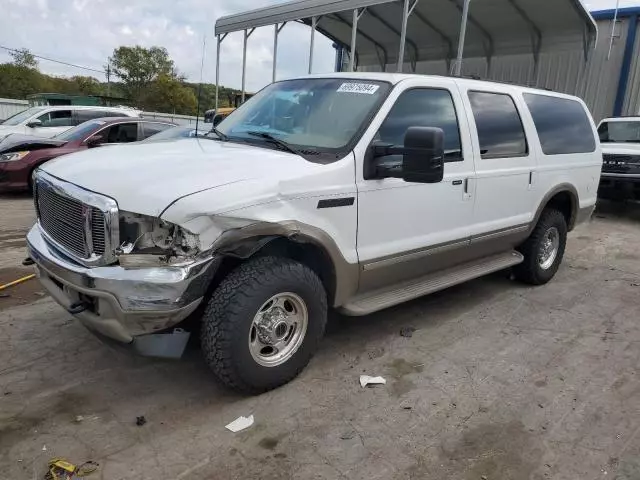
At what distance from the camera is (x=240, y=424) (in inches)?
116

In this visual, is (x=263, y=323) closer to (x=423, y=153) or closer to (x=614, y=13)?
(x=423, y=153)

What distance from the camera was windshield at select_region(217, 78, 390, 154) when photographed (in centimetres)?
357

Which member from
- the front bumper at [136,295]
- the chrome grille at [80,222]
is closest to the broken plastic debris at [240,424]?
the front bumper at [136,295]

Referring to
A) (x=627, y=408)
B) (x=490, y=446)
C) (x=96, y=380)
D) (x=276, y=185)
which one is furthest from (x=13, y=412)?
(x=627, y=408)

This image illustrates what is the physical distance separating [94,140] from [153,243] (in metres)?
8.52

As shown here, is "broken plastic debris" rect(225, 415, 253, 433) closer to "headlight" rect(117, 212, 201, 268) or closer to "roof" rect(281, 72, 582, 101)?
"headlight" rect(117, 212, 201, 268)

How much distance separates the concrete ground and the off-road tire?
832 millimetres

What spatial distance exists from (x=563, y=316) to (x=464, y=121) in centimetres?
203

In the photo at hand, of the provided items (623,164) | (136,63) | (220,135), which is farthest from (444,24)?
(136,63)

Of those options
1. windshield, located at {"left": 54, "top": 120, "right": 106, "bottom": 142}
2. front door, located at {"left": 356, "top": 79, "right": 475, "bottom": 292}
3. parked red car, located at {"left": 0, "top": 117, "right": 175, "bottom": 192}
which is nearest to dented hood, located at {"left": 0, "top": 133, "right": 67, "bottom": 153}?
parked red car, located at {"left": 0, "top": 117, "right": 175, "bottom": 192}

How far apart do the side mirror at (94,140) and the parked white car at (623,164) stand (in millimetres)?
9854

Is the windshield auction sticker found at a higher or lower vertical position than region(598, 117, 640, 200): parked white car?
higher

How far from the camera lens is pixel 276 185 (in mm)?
3008

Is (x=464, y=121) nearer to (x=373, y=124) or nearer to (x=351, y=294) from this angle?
(x=373, y=124)
